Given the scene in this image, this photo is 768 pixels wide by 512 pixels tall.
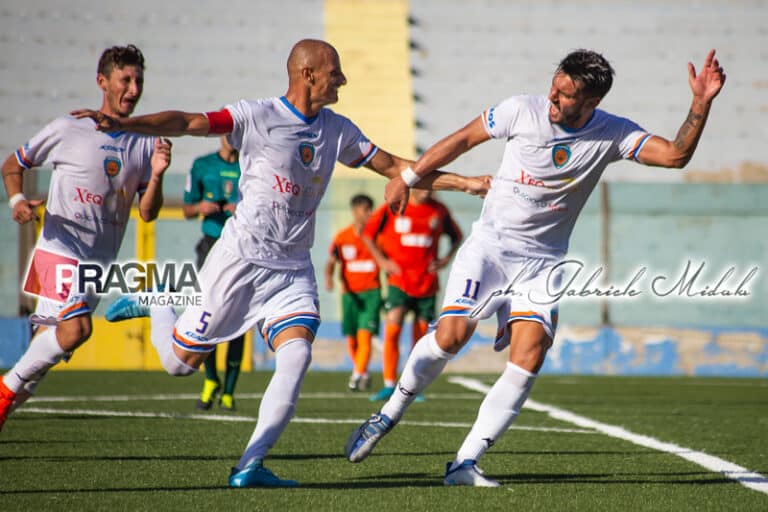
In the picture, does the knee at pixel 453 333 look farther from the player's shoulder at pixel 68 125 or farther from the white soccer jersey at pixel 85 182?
the player's shoulder at pixel 68 125

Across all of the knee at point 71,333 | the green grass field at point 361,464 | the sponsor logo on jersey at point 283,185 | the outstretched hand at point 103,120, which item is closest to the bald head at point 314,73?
the sponsor logo on jersey at point 283,185

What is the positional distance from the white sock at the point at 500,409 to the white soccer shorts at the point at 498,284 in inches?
10.9

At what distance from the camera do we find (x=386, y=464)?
6.27m

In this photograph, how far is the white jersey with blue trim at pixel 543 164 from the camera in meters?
5.77

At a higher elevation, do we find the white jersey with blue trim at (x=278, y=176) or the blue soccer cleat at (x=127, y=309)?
the white jersey with blue trim at (x=278, y=176)

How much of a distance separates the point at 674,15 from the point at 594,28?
159 centimetres

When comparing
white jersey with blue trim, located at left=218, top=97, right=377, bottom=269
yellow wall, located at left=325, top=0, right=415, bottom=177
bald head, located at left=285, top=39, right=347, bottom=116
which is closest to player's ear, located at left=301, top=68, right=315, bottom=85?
bald head, located at left=285, top=39, right=347, bottom=116

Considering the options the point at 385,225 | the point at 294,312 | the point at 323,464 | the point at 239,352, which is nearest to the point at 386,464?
the point at 323,464

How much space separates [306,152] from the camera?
222 inches

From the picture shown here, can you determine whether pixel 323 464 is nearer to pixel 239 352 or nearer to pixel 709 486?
pixel 709 486

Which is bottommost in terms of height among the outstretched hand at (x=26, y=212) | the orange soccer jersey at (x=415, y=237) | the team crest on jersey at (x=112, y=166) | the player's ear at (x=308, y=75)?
the orange soccer jersey at (x=415, y=237)

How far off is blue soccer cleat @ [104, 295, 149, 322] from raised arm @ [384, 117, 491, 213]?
5.79 feet

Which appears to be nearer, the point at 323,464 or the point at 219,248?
the point at 219,248

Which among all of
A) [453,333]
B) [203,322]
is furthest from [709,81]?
[203,322]
